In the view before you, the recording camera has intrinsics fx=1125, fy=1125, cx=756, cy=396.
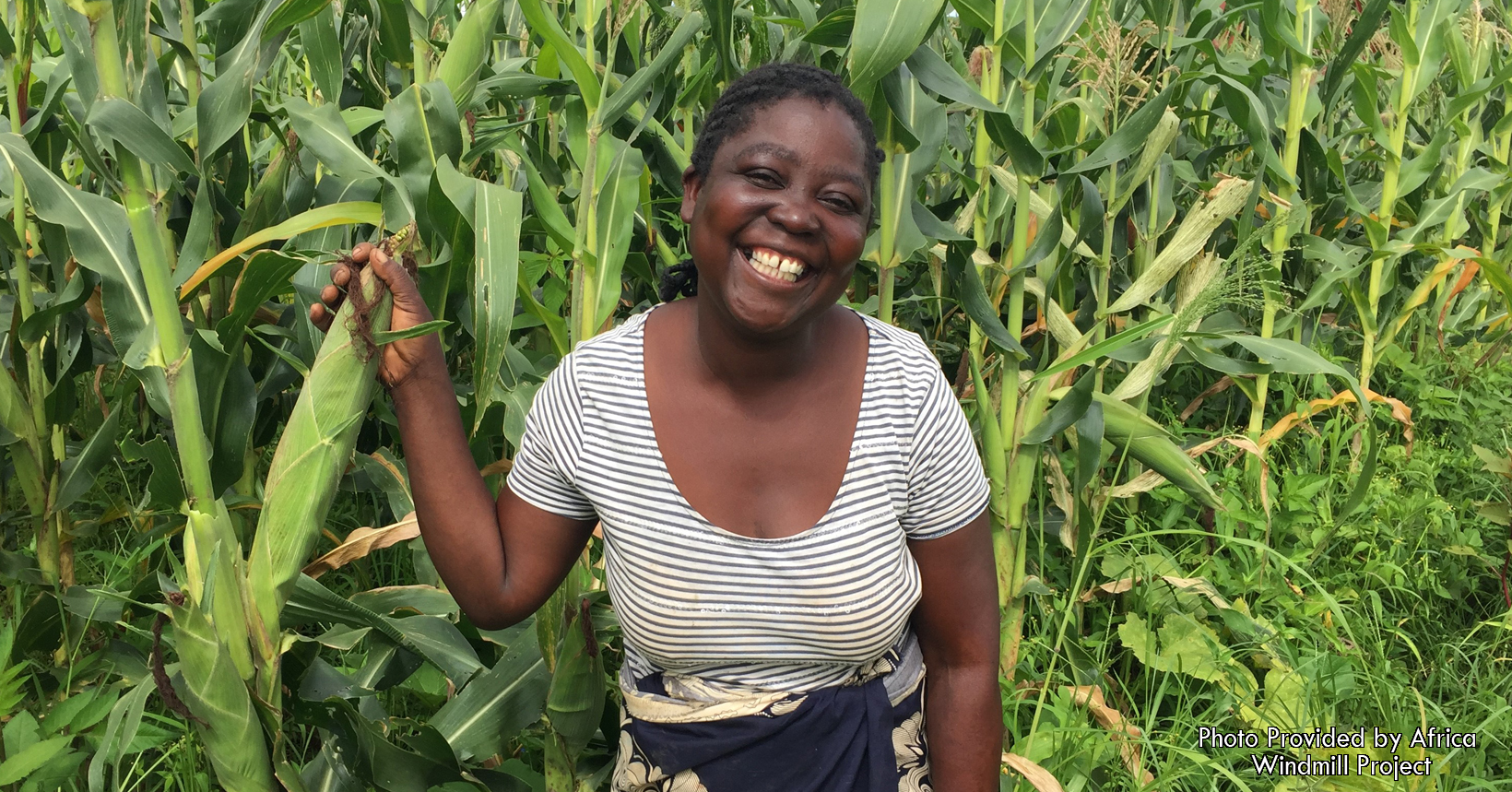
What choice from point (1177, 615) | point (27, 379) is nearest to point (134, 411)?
point (27, 379)

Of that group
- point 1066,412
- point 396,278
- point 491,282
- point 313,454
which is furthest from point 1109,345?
point 313,454

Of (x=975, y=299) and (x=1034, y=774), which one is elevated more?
(x=975, y=299)

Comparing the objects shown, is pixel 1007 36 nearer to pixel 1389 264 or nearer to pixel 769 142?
pixel 769 142

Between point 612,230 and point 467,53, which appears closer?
point 467,53

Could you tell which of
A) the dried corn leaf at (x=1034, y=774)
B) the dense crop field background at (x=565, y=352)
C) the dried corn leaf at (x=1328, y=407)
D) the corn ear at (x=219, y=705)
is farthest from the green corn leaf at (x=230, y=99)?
the dried corn leaf at (x=1328, y=407)

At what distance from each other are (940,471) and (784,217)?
0.49 metres

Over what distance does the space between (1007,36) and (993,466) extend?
3.35 feet

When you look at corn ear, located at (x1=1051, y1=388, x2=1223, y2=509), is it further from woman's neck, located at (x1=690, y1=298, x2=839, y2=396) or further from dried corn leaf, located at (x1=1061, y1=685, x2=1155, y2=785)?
woman's neck, located at (x1=690, y1=298, x2=839, y2=396)

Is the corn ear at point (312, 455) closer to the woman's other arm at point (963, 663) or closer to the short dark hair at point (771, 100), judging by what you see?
the short dark hair at point (771, 100)

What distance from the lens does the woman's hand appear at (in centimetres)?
157

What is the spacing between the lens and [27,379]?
2.49 meters

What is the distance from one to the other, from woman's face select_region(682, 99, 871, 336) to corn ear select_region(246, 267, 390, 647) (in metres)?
0.49

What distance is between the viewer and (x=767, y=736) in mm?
1757

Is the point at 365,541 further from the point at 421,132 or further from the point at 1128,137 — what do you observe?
the point at 1128,137
